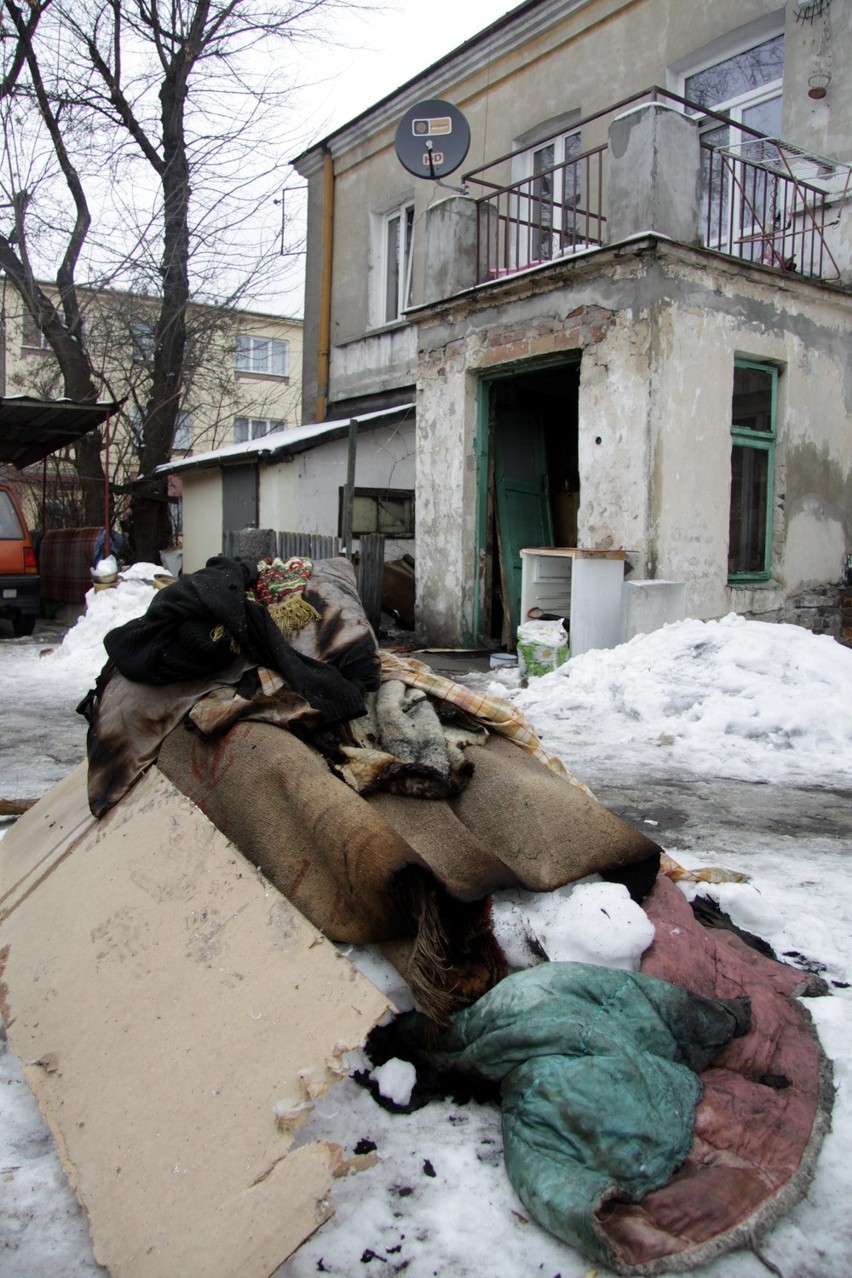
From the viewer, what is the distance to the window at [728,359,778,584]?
29.3ft

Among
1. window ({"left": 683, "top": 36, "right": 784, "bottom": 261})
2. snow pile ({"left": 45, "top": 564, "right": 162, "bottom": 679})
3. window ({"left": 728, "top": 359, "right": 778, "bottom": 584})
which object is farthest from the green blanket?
window ({"left": 683, "top": 36, "right": 784, "bottom": 261})

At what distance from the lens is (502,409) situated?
10.6 m

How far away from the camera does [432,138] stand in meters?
10.5

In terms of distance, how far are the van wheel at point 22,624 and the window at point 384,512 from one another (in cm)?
405

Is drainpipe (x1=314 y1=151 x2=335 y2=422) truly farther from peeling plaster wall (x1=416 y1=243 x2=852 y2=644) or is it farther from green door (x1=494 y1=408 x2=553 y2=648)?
green door (x1=494 y1=408 x2=553 y2=648)

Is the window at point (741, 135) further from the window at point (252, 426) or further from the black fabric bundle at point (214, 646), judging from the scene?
the window at point (252, 426)

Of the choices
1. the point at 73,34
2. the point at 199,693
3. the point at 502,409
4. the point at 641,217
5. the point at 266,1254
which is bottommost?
the point at 266,1254

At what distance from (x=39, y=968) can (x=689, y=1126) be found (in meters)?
1.64

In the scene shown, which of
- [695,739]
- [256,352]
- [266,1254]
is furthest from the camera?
[256,352]

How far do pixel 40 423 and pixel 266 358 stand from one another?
17045mm

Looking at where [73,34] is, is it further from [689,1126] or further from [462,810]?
[689,1126]

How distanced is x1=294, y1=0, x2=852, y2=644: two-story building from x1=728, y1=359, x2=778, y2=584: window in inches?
0.8

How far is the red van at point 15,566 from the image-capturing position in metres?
11.6

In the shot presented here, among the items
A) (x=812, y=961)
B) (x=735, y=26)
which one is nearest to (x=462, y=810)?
(x=812, y=961)
